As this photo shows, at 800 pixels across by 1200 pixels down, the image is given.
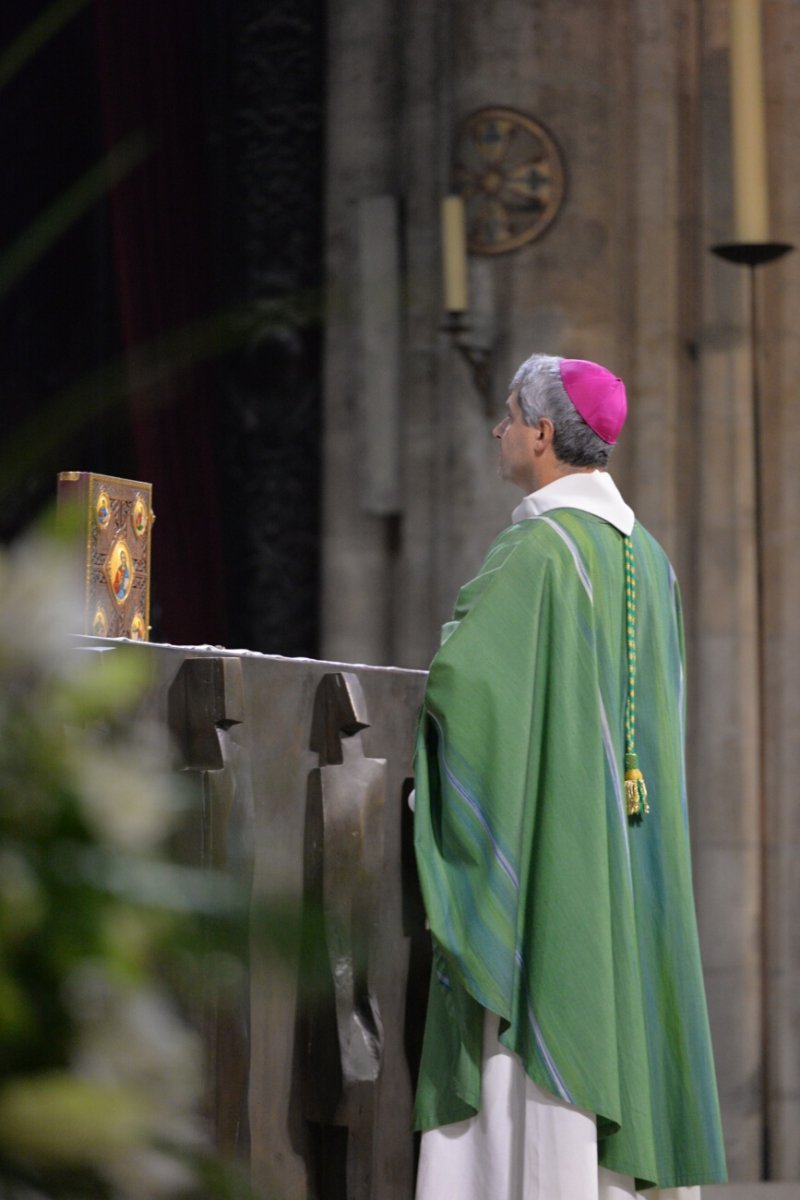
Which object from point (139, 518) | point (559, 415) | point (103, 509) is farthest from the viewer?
point (559, 415)

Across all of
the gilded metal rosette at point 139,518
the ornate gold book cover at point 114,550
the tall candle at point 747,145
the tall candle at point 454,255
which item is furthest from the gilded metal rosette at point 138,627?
the tall candle at point 454,255

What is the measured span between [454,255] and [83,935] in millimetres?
4708

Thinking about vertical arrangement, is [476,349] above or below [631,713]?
above

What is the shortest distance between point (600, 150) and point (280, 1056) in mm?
3490

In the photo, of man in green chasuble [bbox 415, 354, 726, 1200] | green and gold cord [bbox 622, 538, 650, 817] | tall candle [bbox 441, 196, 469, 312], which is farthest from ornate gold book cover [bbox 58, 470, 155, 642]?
tall candle [bbox 441, 196, 469, 312]

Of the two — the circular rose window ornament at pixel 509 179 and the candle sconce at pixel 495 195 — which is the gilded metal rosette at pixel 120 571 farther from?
the circular rose window ornament at pixel 509 179

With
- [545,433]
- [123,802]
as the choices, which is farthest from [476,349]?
[123,802]

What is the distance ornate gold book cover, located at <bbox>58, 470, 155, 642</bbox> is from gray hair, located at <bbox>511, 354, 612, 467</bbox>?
0.62m

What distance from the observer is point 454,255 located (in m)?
5.00

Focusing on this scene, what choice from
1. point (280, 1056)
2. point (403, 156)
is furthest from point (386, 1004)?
point (403, 156)

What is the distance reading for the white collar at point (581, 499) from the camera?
268cm

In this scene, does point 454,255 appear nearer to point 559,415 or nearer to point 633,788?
point 559,415

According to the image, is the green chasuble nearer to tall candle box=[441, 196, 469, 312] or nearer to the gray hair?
the gray hair

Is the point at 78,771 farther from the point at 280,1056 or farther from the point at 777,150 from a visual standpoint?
the point at 777,150
